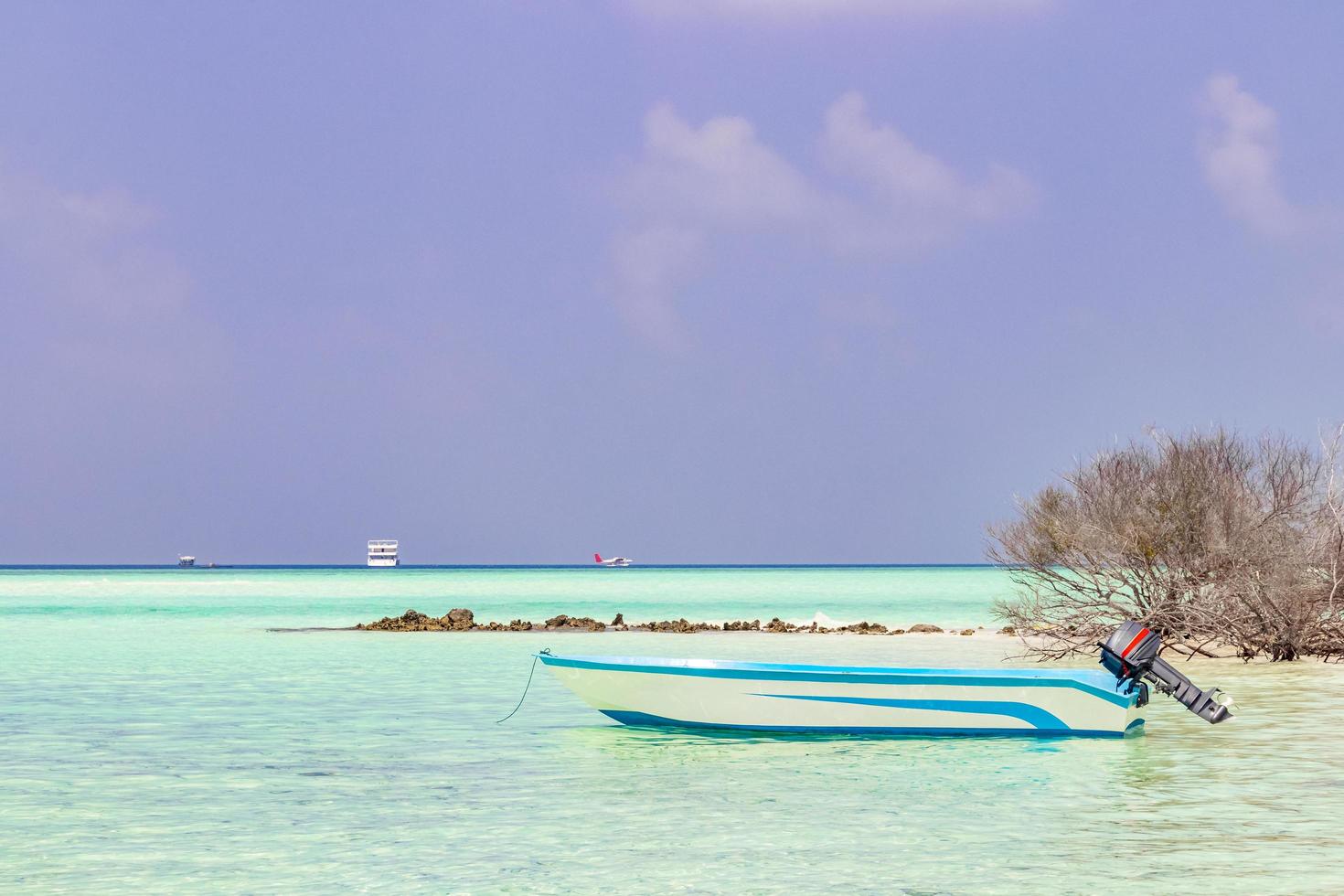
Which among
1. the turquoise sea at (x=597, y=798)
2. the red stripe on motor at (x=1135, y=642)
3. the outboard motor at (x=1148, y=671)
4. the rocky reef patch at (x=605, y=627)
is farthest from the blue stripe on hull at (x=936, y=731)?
the rocky reef patch at (x=605, y=627)

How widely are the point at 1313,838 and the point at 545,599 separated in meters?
61.0

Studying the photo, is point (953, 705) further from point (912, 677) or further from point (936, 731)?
point (912, 677)

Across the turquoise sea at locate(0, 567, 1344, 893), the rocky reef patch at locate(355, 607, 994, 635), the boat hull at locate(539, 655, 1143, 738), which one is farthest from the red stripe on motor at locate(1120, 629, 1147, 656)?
the rocky reef patch at locate(355, 607, 994, 635)

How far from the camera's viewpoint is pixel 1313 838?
36.6ft

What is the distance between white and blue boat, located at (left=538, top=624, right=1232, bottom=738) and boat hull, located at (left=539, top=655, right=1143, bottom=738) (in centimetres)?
1

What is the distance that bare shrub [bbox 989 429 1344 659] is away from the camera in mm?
26453

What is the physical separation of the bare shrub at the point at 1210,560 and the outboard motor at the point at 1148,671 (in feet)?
33.3

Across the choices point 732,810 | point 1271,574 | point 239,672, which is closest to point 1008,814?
point 732,810

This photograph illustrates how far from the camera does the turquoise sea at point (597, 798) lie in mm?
10102

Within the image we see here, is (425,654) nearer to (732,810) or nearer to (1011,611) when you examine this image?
(1011,611)

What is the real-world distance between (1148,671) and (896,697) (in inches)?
113

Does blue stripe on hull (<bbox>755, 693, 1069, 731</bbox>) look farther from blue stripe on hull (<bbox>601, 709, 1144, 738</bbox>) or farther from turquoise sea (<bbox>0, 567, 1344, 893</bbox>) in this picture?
turquoise sea (<bbox>0, 567, 1344, 893</bbox>)

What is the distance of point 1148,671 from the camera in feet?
54.5

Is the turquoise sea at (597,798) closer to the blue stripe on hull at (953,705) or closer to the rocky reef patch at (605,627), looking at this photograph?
the blue stripe on hull at (953,705)
